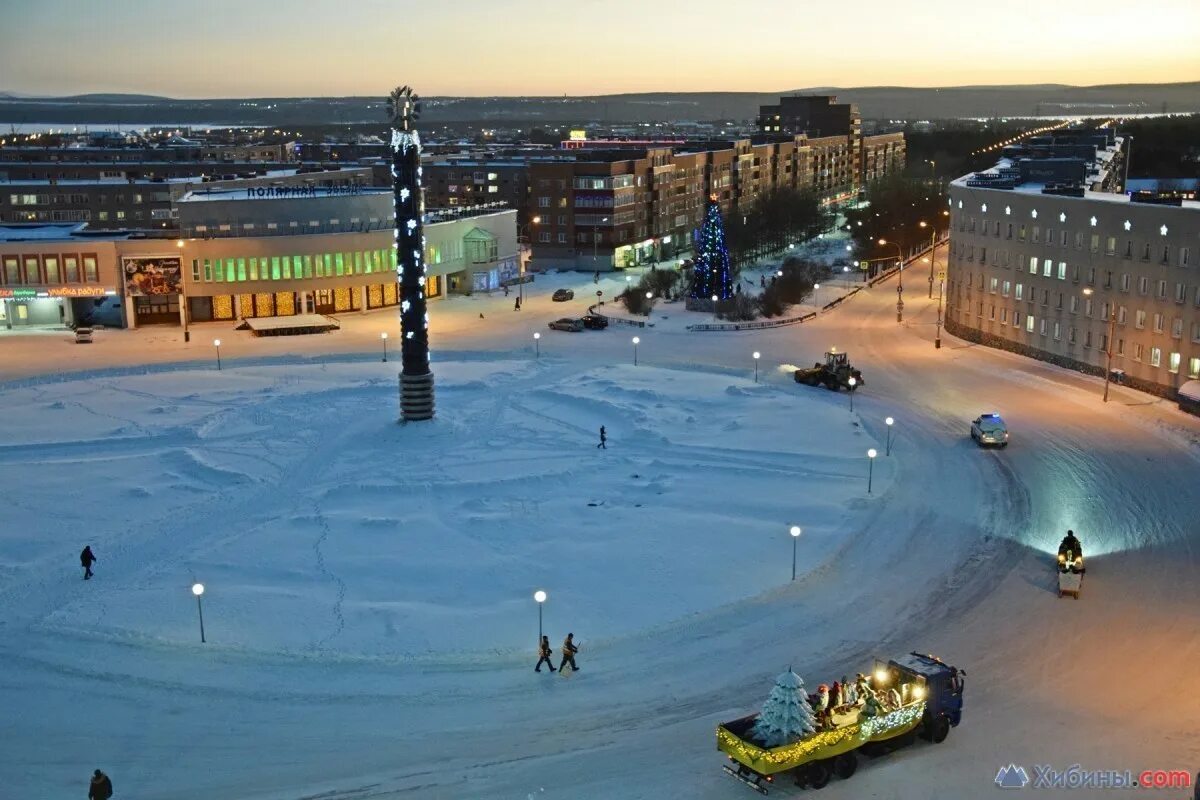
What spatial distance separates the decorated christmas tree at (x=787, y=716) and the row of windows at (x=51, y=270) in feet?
202

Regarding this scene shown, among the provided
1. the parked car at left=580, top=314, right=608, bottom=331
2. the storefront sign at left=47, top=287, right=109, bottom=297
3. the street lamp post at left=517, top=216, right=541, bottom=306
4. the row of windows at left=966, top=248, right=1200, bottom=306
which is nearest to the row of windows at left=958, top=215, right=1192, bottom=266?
the row of windows at left=966, top=248, right=1200, bottom=306

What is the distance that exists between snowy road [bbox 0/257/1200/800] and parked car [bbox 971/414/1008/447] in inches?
169

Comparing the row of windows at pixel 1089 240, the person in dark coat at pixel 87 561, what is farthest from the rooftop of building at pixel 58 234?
the row of windows at pixel 1089 240

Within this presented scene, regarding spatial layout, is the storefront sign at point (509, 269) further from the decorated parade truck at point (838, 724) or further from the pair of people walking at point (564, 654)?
the decorated parade truck at point (838, 724)

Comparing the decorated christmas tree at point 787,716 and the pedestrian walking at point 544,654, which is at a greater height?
the decorated christmas tree at point 787,716

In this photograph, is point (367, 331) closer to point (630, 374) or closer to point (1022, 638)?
point (630, 374)

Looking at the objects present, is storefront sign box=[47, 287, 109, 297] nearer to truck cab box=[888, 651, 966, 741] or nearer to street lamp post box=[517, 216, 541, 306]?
street lamp post box=[517, 216, 541, 306]

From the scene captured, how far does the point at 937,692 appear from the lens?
2056 cm

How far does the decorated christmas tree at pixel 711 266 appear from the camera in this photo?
73.1 m

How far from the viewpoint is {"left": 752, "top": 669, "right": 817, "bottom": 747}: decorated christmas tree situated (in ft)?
61.8

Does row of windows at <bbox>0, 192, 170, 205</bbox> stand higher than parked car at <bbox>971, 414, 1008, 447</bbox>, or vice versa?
row of windows at <bbox>0, 192, 170, 205</bbox>

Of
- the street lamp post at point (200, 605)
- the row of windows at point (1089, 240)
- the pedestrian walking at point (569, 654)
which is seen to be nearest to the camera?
the pedestrian walking at point (569, 654)

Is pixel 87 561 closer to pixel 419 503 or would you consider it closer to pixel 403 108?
pixel 419 503

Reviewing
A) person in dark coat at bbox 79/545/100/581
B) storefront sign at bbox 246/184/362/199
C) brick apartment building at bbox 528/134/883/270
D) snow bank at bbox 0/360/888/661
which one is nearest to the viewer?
snow bank at bbox 0/360/888/661
